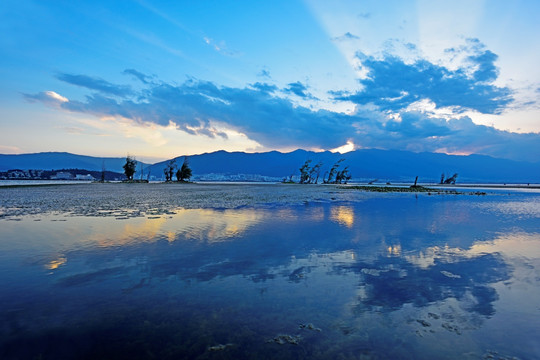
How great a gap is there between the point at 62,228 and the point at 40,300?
487 inches

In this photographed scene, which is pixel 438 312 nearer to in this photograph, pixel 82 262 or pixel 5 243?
pixel 82 262

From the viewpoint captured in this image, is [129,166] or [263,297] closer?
[263,297]

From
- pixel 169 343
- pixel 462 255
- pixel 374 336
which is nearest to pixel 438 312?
pixel 374 336

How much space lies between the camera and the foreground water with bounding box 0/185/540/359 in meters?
5.55

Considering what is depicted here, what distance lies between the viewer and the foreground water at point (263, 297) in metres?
5.55

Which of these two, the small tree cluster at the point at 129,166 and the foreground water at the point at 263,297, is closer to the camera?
the foreground water at the point at 263,297

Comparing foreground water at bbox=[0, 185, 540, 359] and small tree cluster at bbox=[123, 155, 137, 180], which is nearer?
foreground water at bbox=[0, 185, 540, 359]

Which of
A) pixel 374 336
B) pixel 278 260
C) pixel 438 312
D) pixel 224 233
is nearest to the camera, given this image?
pixel 374 336

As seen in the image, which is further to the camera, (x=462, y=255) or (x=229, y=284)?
(x=462, y=255)

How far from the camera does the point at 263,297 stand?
8016mm

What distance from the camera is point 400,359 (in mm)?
5199

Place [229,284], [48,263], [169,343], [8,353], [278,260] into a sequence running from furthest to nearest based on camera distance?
[278,260] → [48,263] → [229,284] → [169,343] → [8,353]

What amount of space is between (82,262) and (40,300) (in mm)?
3804

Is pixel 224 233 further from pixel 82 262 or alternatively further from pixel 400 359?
pixel 400 359
